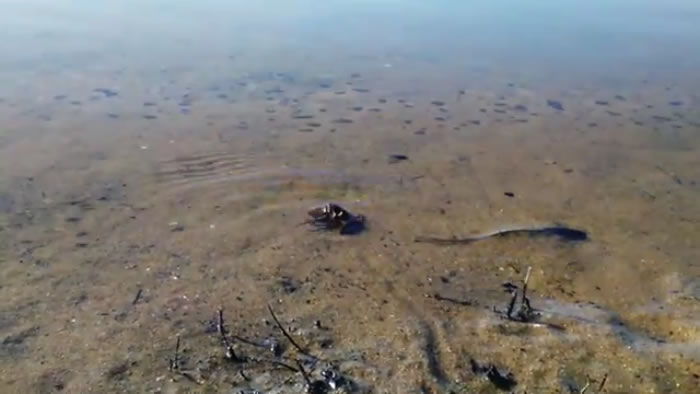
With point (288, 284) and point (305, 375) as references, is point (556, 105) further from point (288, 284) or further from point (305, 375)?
point (305, 375)

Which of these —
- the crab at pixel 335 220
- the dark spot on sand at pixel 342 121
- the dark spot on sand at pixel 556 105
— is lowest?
the crab at pixel 335 220

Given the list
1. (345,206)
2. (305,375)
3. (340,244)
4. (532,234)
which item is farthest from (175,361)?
(532,234)

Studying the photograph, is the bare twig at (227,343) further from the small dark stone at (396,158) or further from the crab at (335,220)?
the small dark stone at (396,158)

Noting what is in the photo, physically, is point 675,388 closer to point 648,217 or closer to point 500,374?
point 500,374

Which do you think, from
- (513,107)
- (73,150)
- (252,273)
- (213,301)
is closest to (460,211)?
(252,273)

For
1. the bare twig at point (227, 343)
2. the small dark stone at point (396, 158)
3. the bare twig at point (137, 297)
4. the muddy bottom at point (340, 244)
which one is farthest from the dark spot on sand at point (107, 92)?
the bare twig at point (227, 343)
